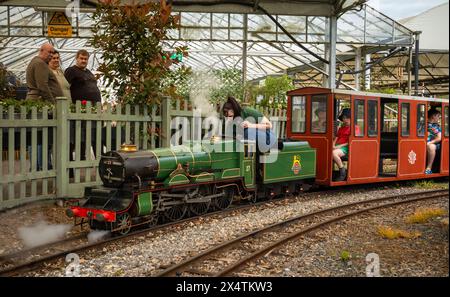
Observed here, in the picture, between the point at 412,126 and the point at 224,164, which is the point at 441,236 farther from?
the point at 412,126

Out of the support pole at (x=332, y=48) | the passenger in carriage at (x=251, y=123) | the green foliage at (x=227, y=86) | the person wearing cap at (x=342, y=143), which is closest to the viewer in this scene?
the passenger in carriage at (x=251, y=123)

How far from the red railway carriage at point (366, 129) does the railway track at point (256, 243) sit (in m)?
1.47

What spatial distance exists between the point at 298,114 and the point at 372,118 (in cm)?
154

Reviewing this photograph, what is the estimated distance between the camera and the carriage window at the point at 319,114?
9953 millimetres

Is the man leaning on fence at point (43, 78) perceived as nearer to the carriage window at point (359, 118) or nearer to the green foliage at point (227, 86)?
the green foliage at point (227, 86)

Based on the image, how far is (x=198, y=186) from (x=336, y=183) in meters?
3.75

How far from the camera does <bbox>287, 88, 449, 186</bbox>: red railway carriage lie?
996 cm

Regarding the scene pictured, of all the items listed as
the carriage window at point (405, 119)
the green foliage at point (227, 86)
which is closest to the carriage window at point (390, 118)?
the carriage window at point (405, 119)

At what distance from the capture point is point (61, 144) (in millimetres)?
7516

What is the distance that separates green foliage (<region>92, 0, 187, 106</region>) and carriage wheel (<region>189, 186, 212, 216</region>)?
6.40ft

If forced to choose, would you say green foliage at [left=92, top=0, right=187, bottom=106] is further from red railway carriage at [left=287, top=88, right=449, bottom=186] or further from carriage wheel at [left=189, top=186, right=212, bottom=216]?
red railway carriage at [left=287, top=88, right=449, bottom=186]

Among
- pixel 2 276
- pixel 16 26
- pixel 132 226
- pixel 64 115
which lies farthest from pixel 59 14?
pixel 2 276

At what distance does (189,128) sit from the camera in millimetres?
9648

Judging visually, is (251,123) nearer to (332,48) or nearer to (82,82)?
(82,82)
